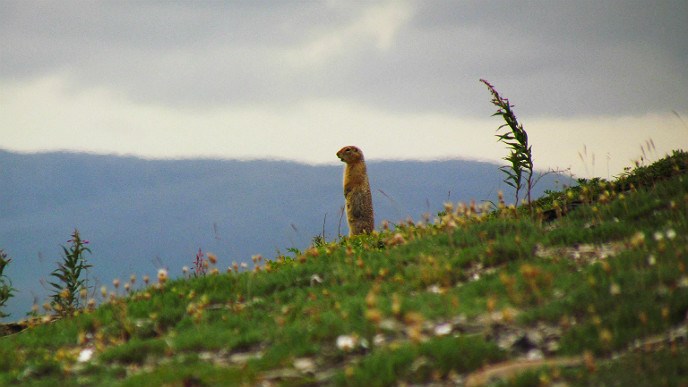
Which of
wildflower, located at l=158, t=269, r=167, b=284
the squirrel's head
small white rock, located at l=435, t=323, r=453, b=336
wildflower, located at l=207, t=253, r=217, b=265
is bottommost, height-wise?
small white rock, located at l=435, t=323, r=453, b=336

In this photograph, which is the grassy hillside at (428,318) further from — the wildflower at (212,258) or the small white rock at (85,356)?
the wildflower at (212,258)

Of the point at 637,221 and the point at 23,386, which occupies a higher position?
the point at 637,221

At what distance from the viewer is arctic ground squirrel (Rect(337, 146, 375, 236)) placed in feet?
67.2

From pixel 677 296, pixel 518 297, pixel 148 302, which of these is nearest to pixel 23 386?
pixel 148 302

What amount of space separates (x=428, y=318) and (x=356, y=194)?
495 inches

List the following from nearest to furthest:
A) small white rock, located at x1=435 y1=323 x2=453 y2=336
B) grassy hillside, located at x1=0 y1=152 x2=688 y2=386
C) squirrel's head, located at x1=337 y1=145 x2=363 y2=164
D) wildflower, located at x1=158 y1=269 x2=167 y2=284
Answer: grassy hillside, located at x1=0 y1=152 x2=688 y2=386 < small white rock, located at x1=435 y1=323 x2=453 y2=336 < wildflower, located at x1=158 y1=269 x2=167 y2=284 < squirrel's head, located at x1=337 y1=145 x2=363 y2=164

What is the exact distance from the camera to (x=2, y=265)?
13.3 meters

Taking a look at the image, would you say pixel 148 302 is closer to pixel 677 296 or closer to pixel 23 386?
pixel 23 386

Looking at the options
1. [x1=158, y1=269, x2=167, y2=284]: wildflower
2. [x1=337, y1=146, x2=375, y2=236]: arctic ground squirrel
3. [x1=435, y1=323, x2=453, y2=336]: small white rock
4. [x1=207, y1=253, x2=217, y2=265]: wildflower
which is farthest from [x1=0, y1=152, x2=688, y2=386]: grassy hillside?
[x1=337, y1=146, x2=375, y2=236]: arctic ground squirrel

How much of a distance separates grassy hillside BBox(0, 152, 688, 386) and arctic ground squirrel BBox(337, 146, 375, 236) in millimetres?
7426

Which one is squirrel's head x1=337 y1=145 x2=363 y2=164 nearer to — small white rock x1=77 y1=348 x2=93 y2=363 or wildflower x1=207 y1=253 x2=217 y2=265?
wildflower x1=207 y1=253 x2=217 y2=265

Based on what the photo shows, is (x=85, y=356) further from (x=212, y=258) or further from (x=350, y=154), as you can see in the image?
(x=350, y=154)

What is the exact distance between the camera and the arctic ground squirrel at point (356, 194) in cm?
2048

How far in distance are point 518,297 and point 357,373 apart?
237 cm
